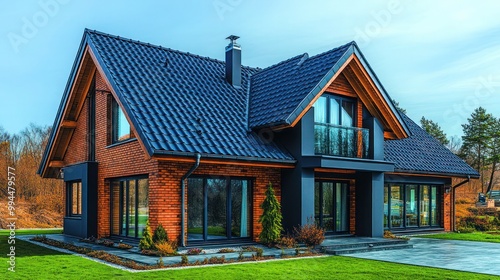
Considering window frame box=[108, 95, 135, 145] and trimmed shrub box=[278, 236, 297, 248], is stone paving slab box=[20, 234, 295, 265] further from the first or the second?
window frame box=[108, 95, 135, 145]

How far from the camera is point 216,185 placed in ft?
48.2

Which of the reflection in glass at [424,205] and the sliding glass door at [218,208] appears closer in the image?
the sliding glass door at [218,208]

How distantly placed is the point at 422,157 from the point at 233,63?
31.9ft

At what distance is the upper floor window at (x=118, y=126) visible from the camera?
1579cm

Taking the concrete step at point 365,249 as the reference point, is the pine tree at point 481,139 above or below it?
above

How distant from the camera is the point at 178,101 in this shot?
1542 cm

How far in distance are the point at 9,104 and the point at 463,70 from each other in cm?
1511

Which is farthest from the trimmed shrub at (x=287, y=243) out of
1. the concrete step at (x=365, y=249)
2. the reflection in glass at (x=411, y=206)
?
the reflection in glass at (x=411, y=206)

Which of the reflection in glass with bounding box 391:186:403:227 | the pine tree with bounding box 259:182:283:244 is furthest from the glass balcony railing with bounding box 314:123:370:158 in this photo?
the reflection in glass with bounding box 391:186:403:227

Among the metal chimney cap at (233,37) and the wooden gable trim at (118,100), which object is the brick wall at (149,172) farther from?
the metal chimney cap at (233,37)

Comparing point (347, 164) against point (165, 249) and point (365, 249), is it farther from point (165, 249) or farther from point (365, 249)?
point (165, 249)

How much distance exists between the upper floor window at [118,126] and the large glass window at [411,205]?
10676 millimetres

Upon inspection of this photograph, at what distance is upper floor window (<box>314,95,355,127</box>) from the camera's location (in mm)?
16719

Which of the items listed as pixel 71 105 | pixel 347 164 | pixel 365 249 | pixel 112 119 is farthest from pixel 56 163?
pixel 365 249
